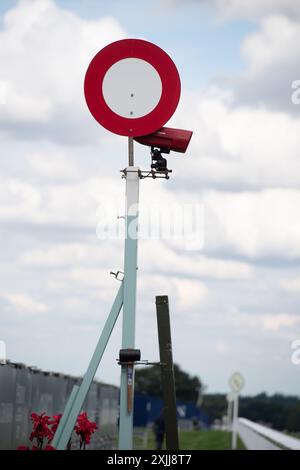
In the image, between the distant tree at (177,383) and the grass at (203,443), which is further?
the distant tree at (177,383)

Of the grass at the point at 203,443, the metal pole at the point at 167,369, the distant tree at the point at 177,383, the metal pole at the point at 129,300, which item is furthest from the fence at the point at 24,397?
the distant tree at the point at 177,383

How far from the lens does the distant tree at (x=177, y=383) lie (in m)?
143

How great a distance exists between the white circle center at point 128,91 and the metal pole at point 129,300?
1.80ft

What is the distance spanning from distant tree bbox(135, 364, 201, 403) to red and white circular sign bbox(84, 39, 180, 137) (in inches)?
5275

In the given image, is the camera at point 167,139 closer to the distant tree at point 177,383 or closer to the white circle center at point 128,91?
the white circle center at point 128,91

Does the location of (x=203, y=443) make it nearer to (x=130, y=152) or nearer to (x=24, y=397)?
(x=24, y=397)

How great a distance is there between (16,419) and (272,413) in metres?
138

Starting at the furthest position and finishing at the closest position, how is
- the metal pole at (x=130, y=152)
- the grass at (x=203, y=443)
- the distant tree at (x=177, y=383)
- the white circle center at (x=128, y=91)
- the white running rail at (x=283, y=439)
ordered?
the distant tree at (x=177, y=383)
the grass at (x=203, y=443)
the white running rail at (x=283, y=439)
the white circle center at (x=128, y=91)
the metal pole at (x=130, y=152)

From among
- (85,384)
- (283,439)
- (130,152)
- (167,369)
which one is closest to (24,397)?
(85,384)

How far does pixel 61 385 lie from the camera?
17.7m

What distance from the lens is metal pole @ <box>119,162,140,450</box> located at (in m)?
8.50

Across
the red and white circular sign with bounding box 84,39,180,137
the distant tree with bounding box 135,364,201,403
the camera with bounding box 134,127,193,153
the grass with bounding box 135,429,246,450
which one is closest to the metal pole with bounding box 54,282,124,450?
the camera with bounding box 134,127,193,153

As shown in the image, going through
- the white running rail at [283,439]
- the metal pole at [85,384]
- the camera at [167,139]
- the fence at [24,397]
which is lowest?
the metal pole at [85,384]
